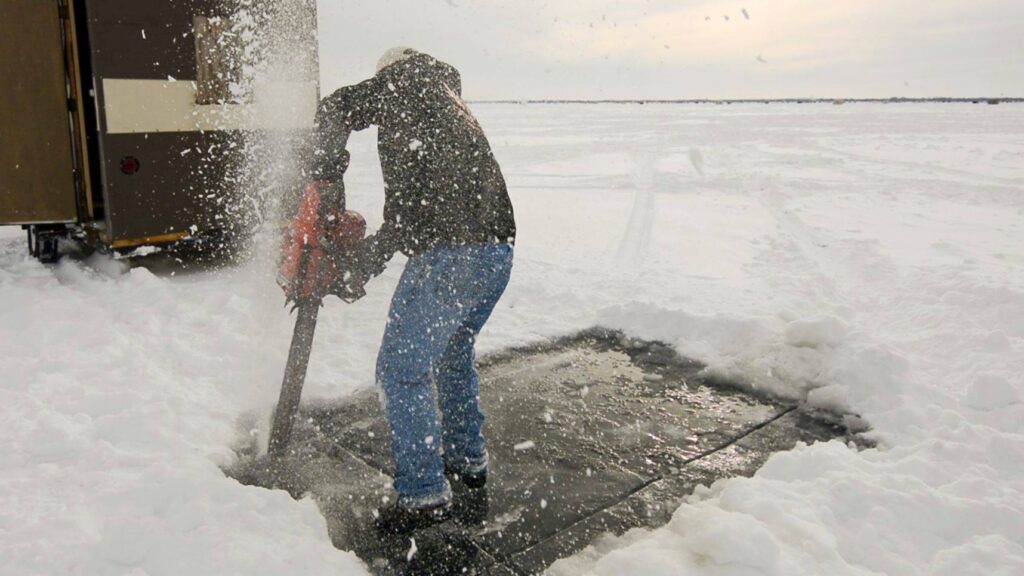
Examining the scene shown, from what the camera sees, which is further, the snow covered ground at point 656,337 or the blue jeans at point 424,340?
the blue jeans at point 424,340

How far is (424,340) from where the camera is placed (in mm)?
2832

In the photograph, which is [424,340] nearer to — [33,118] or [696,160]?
[33,118]

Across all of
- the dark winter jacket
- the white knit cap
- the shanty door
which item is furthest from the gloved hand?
the shanty door

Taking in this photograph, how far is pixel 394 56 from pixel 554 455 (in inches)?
79.3

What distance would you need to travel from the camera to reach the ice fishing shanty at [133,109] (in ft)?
19.1

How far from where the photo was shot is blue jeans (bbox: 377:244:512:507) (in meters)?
2.84

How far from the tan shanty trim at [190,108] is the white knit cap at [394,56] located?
3990mm

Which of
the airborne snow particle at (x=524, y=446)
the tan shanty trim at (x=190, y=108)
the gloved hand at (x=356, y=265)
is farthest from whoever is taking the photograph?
the tan shanty trim at (x=190, y=108)

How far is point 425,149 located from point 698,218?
8392mm

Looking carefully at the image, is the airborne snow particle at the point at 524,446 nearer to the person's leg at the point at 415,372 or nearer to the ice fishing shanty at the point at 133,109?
the person's leg at the point at 415,372

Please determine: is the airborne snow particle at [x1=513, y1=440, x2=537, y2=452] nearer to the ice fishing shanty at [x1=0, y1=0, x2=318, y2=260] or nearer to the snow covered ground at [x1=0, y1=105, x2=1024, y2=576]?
the snow covered ground at [x1=0, y1=105, x2=1024, y2=576]

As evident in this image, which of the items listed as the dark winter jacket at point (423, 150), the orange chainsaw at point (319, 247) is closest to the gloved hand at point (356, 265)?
the orange chainsaw at point (319, 247)

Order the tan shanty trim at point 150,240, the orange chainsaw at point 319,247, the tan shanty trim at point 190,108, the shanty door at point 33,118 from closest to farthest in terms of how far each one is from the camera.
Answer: the orange chainsaw at point 319,247, the shanty door at point 33,118, the tan shanty trim at point 190,108, the tan shanty trim at point 150,240

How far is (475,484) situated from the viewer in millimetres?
3248
